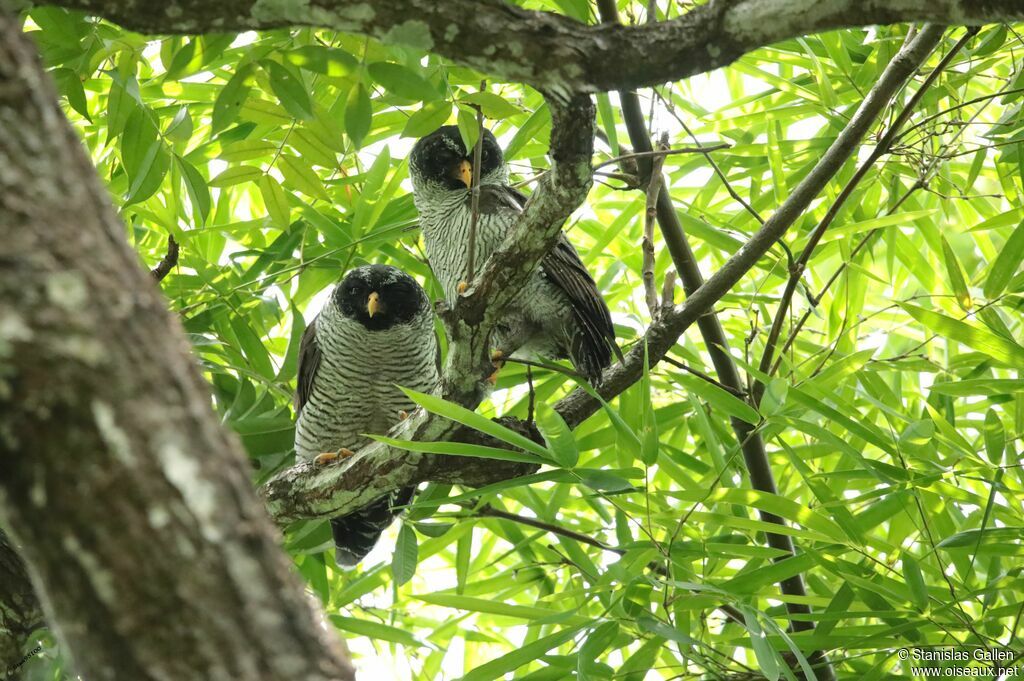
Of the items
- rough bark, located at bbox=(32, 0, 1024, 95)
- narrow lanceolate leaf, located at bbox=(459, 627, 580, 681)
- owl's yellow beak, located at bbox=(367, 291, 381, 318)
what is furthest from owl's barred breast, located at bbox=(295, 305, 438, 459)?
rough bark, located at bbox=(32, 0, 1024, 95)

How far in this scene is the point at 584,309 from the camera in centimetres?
319

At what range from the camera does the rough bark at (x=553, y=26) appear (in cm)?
151

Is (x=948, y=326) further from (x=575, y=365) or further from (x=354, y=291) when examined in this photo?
(x=354, y=291)

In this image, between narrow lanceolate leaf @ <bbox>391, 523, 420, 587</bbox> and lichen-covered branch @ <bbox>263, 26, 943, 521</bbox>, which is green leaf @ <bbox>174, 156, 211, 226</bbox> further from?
narrow lanceolate leaf @ <bbox>391, 523, 420, 587</bbox>

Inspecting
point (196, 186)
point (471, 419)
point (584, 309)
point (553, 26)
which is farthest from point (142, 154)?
point (584, 309)

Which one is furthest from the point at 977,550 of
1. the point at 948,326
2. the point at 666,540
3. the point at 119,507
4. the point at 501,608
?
the point at 119,507

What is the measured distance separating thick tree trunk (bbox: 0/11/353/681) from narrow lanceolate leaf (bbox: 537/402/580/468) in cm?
136

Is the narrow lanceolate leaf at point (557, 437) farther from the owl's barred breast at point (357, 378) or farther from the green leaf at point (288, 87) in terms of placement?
the owl's barred breast at point (357, 378)

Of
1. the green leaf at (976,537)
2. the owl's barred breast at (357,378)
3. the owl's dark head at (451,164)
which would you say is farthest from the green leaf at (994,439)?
the owl's barred breast at (357,378)

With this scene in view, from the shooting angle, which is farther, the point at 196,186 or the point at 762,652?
the point at 196,186

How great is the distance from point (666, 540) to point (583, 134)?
4.50ft

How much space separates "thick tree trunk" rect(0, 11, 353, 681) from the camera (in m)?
0.86

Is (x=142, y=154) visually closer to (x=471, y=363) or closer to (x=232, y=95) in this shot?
(x=232, y=95)

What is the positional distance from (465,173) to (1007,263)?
184 cm
